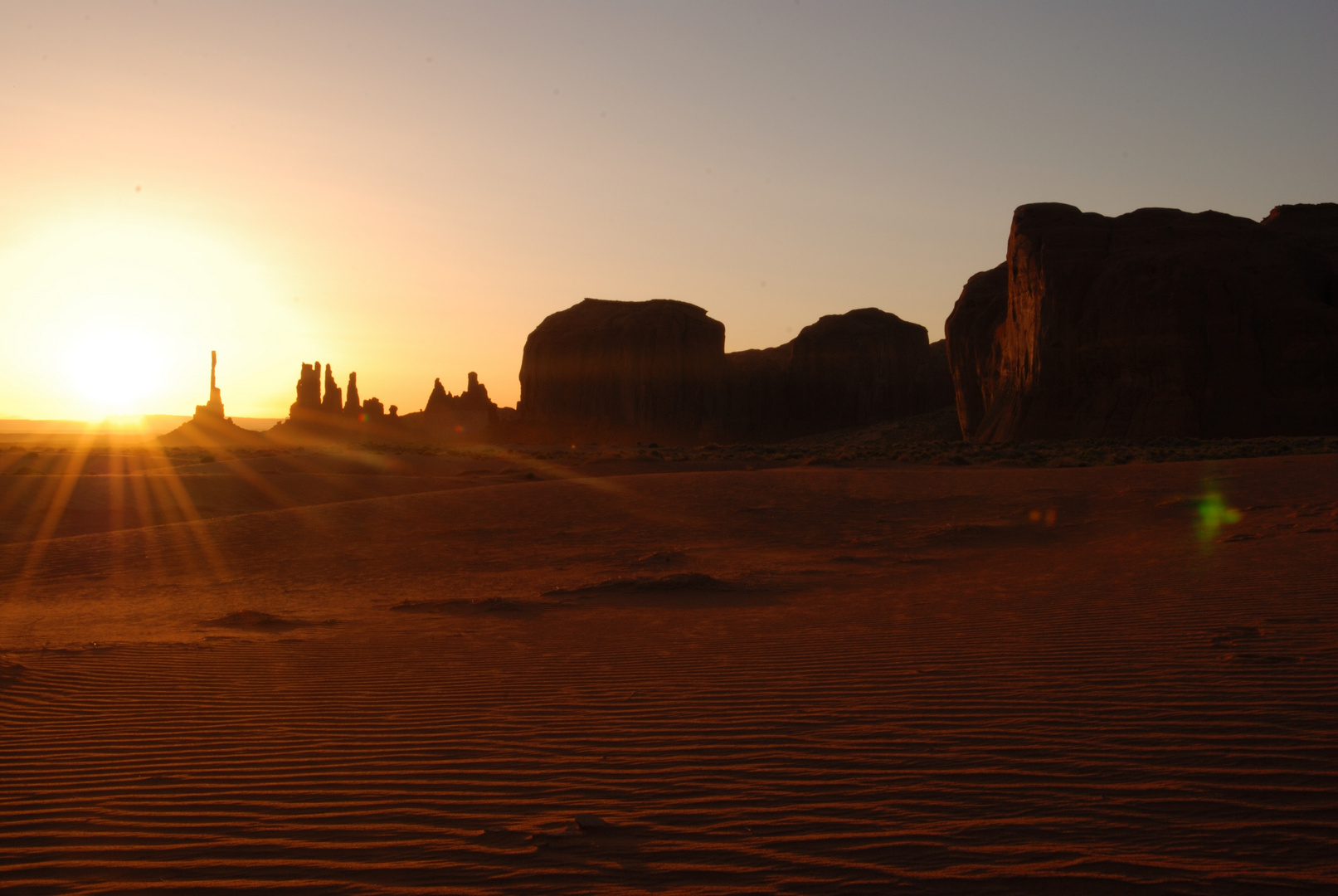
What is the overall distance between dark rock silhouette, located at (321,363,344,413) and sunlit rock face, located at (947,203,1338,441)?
55.9 m

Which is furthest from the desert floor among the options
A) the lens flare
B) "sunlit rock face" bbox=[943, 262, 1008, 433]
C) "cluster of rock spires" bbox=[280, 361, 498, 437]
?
"cluster of rock spires" bbox=[280, 361, 498, 437]

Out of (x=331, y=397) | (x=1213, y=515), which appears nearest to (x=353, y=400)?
(x=331, y=397)

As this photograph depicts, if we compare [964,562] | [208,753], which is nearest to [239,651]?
[208,753]

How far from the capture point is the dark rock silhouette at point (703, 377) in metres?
76.5

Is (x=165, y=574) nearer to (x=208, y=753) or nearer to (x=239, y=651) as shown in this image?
(x=239, y=651)

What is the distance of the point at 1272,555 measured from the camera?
10.4 meters

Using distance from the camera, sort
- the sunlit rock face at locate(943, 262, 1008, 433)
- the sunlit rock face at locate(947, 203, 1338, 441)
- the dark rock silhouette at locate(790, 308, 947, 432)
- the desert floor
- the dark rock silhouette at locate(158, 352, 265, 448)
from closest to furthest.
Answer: the desert floor
the sunlit rock face at locate(947, 203, 1338, 441)
the sunlit rock face at locate(943, 262, 1008, 433)
the dark rock silhouette at locate(158, 352, 265, 448)
the dark rock silhouette at locate(790, 308, 947, 432)

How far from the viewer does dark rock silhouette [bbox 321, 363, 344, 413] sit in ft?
265

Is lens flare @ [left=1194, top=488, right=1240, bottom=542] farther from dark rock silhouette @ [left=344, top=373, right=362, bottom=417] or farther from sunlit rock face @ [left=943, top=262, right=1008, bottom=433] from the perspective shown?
dark rock silhouette @ [left=344, top=373, right=362, bottom=417]

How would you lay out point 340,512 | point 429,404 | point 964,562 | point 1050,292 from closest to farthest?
point 964,562
point 340,512
point 1050,292
point 429,404

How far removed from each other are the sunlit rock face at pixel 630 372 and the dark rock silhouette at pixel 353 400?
14107 millimetres

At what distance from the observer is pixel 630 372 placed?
76.3 m

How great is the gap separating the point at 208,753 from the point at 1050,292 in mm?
39112

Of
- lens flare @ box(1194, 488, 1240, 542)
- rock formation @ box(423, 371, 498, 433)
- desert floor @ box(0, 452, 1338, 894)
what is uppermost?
rock formation @ box(423, 371, 498, 433)
